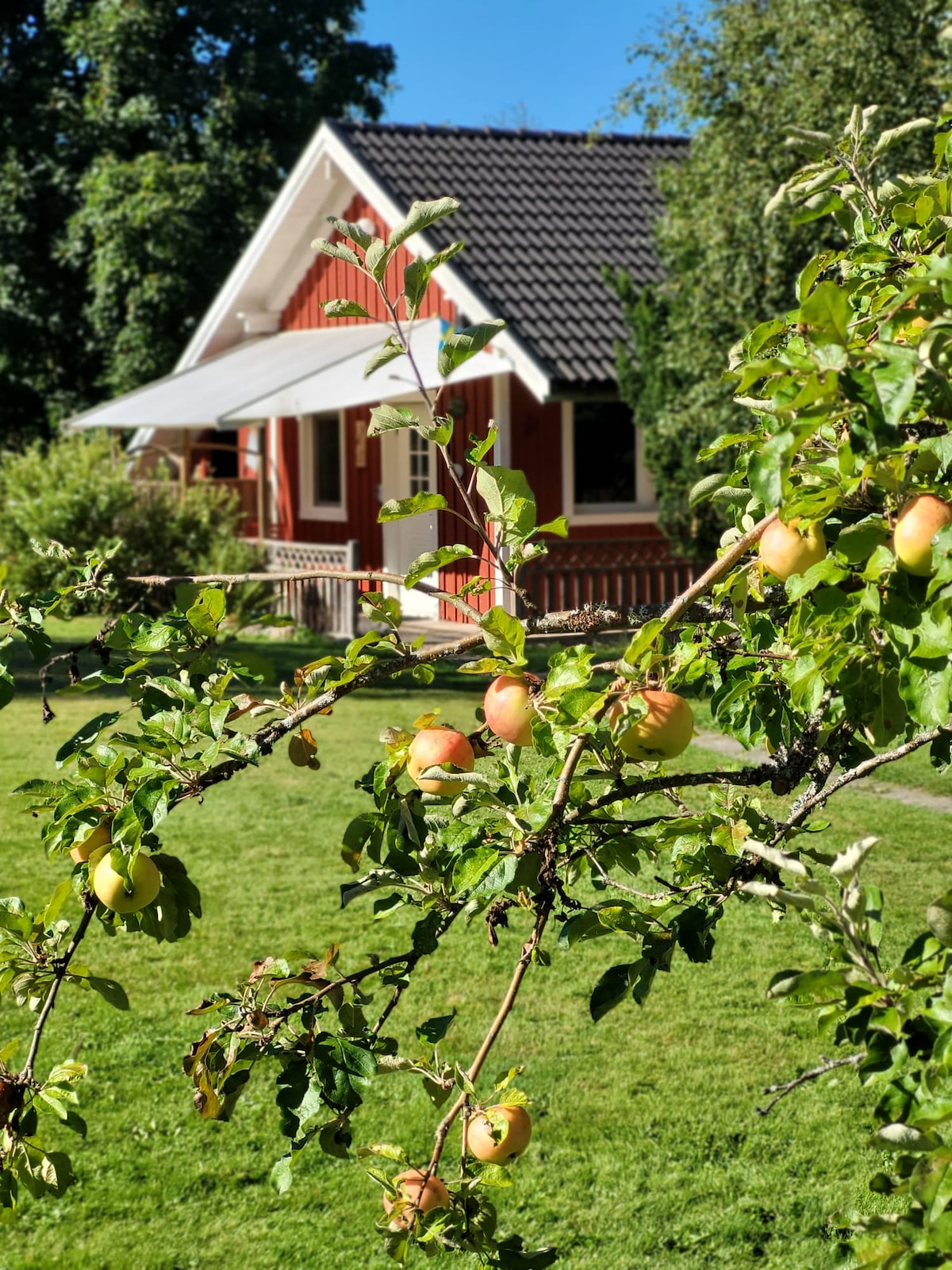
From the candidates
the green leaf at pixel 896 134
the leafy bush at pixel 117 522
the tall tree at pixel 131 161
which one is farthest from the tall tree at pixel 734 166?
the tall tree at pixel 131 161

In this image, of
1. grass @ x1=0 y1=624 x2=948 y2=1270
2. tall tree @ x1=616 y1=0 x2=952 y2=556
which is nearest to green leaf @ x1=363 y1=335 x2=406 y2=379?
grass @ x1=0 y1=624 x2=948 y2=1270

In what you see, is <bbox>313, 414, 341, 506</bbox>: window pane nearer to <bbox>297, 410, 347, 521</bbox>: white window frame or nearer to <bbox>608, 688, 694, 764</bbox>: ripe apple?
<bbox>297, 410, 347, 521</bbox>: white window frame

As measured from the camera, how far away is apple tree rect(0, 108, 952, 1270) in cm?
143

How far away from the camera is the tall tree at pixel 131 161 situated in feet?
101

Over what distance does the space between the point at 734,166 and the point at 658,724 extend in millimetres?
12544

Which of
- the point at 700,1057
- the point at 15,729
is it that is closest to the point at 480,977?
the point at 700,1057

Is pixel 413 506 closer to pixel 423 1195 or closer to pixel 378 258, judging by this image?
pixel 378 258

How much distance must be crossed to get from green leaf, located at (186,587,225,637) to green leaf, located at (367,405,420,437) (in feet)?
1.05

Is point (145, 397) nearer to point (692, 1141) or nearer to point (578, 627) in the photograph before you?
point (692, 1141)

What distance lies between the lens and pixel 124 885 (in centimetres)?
192

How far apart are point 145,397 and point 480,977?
55.6 ft

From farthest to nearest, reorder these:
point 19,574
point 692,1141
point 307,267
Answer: point 307,267
point 19,574
point 692,1141

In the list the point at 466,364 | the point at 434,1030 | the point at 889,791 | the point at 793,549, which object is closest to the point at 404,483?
the point at 466,364

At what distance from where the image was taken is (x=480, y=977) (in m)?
6.27
